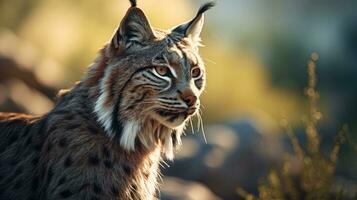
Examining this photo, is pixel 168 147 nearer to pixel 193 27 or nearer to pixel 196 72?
pixel 196 72

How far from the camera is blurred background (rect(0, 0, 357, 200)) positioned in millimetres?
14750

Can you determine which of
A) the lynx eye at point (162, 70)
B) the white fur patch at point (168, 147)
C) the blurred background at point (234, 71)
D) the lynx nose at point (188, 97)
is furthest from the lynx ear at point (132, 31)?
the blurred background at point (234, 71)

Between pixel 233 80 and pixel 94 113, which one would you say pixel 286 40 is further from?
pixel 94 113

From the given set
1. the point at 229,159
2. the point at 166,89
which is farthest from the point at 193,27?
the point at 229,159

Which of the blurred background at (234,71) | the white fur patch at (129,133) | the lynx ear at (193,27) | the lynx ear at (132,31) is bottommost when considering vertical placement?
the blurred background at (234,71)

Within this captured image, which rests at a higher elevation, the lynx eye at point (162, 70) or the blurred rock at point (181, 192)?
the lynx eye at point (162, 70)

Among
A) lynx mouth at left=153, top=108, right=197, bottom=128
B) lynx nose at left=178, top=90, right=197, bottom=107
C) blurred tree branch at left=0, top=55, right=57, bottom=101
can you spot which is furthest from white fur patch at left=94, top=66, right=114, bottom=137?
blurred tree branch at left=0, top=55, right=57, bottom=101

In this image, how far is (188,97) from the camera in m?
7.93

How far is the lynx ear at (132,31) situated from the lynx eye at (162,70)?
0.96 feet

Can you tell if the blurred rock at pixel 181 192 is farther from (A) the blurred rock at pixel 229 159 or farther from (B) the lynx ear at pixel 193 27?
(B) the lynx ear at pixel 193 27

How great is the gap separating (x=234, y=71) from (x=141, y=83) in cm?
1788

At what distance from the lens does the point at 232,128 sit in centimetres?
1672

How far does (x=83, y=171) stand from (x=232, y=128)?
8970 millimetres

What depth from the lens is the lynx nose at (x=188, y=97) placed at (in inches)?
313
